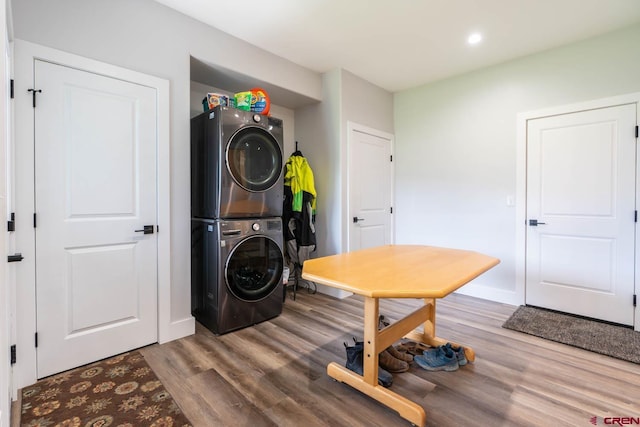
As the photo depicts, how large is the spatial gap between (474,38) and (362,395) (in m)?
3.13

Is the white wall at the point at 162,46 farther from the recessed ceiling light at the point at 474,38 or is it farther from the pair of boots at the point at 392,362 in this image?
the recessed ceiling light at the point at 474,38

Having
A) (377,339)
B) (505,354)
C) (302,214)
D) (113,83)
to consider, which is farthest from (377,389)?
(113,83)

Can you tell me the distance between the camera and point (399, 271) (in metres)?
1.62

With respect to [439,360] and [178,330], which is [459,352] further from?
[178,330]

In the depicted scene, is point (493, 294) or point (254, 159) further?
point (493, 294)

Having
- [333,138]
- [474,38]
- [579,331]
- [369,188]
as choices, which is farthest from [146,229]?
[579,331]

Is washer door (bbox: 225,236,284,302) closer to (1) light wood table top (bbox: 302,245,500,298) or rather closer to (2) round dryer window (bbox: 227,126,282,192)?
(2) round dryer window (bbox: 227,126,282,192)

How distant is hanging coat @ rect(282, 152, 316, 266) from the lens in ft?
11.7

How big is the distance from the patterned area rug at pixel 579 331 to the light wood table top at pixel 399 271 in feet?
4.15

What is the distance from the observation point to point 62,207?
1.99 meters

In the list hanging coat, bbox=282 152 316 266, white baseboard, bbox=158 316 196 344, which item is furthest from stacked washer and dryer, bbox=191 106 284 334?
hanging coat, bbox=282 152 316 266

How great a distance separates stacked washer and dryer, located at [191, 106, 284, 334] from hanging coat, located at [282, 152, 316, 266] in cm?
64

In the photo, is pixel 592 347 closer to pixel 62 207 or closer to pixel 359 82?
pixel 359 82

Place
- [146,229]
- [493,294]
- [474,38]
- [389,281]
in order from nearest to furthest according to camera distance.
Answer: [389,281] < [146,229] < [474,38] < [493,294]
